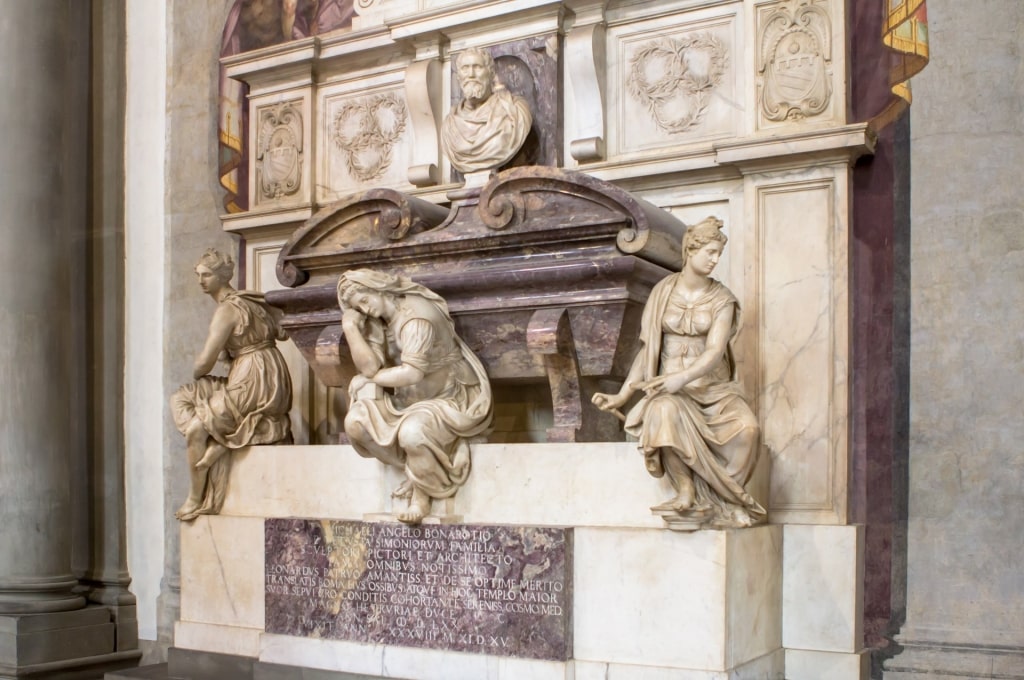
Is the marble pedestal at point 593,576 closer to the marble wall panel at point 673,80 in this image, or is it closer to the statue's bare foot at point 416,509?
the statue's bare foot at point 416,509

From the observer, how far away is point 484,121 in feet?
22.0

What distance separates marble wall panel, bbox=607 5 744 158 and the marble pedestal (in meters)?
1.98

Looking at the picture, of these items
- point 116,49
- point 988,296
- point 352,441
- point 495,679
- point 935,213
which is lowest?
point 495,679

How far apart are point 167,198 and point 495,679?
4.40 metres

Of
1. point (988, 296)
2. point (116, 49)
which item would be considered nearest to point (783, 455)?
point (988, 296)

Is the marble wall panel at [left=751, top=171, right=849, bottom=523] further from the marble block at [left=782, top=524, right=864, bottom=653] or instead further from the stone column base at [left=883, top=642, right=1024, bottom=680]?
the stone column base at [left=883, top=642, right=1024, bottom=680]

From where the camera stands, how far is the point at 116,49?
8.41m

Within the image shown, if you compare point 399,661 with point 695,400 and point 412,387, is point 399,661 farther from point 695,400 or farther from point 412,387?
point 695,400

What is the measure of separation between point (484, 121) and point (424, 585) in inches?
103

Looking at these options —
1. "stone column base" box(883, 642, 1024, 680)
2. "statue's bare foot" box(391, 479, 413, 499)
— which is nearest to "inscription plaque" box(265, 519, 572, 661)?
"statue's bare foot" box(391, 479, 413, 499)

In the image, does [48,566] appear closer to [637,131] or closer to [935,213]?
[637,131]

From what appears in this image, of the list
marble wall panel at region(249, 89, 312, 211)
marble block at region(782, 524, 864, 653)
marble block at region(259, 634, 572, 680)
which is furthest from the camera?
marble wall panel at region(249, 89, 312, 211)

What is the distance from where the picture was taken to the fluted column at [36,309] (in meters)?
7.43

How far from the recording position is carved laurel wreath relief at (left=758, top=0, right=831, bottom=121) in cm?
602
